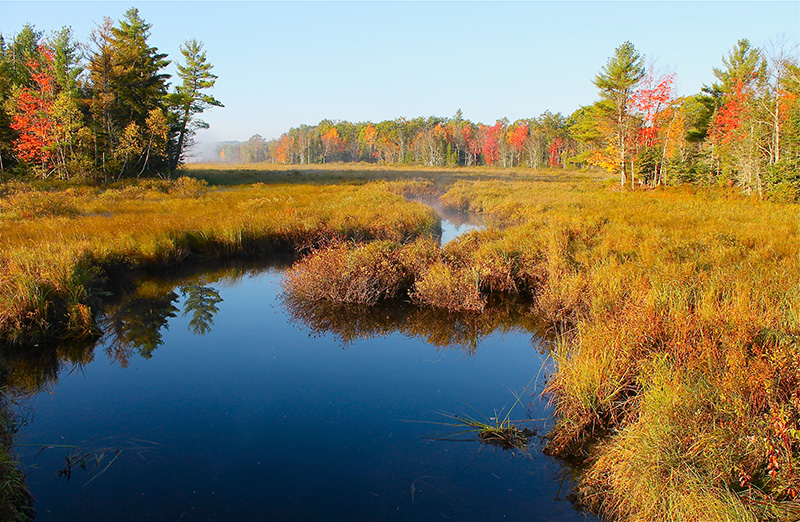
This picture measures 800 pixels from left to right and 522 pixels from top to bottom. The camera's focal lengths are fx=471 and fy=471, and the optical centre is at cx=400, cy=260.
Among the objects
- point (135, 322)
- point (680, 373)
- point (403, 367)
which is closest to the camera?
point (680, 373)

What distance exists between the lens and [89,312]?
7551 mm

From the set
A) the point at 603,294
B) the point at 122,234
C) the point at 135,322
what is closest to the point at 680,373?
Result: the point at 603,294

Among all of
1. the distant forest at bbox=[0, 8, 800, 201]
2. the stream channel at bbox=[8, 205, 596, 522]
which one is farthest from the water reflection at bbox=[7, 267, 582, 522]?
the distant forest at bbox=[0, 8, 800, 201]

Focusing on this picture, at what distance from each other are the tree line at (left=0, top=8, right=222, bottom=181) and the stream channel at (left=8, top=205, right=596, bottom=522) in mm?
21306

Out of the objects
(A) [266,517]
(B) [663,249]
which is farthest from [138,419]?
(B) [663,249]

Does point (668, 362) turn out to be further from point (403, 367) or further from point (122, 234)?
point (122, 234)

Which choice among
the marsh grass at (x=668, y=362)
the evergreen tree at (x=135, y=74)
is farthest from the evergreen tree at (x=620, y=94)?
the evergreen tree at (x=135, y=74)

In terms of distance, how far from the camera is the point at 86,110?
88.9 ft

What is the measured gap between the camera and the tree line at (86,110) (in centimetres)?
2419

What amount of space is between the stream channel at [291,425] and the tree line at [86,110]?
2131cm

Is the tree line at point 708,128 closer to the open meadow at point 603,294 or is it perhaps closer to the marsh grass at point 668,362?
the open meadow at point 603,294

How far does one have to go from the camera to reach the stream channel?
13.7 ft

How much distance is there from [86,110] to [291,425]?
2939cm

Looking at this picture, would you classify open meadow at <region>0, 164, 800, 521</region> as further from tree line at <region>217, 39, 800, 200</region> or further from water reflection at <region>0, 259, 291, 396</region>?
tree line at <region>217, 39, 800, 200</region>
